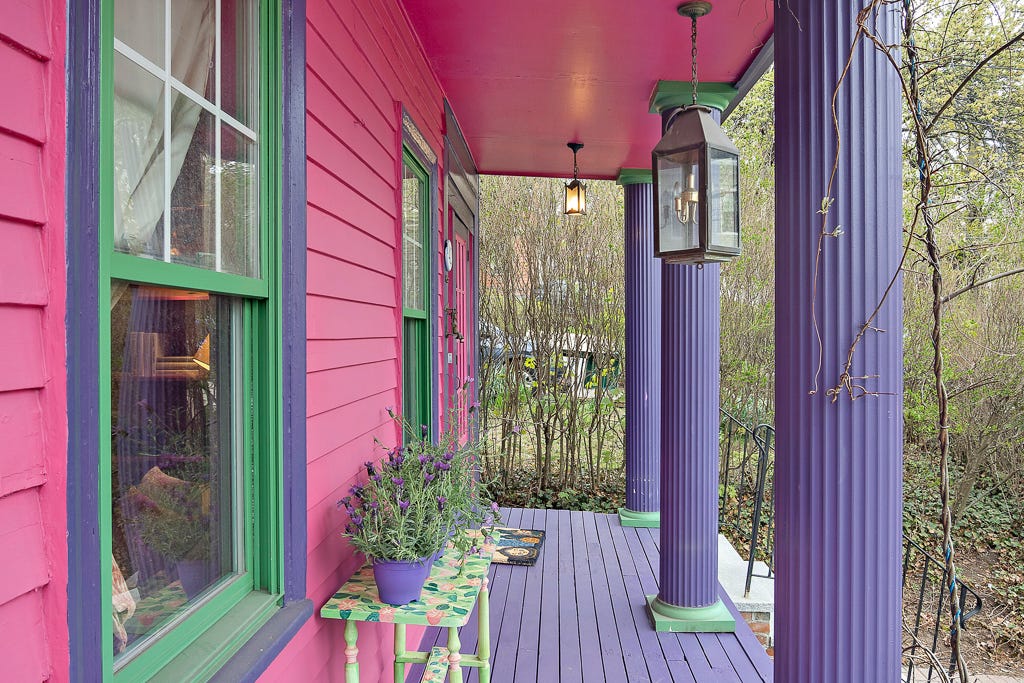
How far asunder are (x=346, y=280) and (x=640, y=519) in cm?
425

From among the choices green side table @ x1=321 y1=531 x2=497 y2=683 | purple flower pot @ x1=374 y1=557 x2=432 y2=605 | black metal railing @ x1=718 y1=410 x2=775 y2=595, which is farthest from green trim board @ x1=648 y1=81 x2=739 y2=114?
black metal railing @ x1=718 y1=410 x2=775 y2=595

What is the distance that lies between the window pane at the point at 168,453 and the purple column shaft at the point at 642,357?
451 cm

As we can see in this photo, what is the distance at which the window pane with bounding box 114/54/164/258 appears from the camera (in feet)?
3.51

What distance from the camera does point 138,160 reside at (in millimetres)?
1125

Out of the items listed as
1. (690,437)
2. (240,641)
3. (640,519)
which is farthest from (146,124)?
(640,519)

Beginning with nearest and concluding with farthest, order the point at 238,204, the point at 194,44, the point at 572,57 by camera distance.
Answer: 1. the point at 194,44
2. the point at 238,204
3. the point at 572,57

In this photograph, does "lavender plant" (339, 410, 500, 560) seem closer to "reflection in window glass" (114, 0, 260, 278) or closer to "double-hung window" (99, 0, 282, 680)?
"double-hung window" (99, 0, 282, 680)

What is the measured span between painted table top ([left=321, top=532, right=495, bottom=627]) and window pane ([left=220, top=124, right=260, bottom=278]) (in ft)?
3.09

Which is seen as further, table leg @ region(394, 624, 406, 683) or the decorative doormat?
the decorative doormat

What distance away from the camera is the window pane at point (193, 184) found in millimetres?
1250

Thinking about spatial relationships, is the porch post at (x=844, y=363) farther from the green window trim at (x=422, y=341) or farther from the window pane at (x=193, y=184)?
the green window trim at (x=422, y=341)

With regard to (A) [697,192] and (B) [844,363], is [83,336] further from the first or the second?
(A) [697,192]

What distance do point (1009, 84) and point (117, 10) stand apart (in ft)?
29.5

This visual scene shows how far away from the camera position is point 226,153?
1.46 metres
